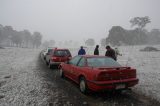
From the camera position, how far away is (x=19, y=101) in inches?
220

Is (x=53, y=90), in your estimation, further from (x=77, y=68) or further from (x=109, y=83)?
(x=109, y=83)

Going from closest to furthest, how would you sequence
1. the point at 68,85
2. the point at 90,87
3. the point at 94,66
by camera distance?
1. the point at 90,87
2. the point at 94,66
3. the point at 68,85

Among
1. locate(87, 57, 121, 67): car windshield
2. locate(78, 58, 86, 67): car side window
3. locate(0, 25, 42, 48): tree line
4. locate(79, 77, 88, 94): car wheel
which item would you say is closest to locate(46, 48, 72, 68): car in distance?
locate(78, 58, 86, 67): car side window

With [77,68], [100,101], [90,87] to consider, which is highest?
[77,68]

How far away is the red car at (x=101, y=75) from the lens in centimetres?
566

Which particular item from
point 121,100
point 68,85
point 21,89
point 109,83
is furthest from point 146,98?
point 21,89

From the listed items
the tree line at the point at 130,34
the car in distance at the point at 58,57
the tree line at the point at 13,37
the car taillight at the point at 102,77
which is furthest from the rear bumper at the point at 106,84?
the tree line at the point at 13,37

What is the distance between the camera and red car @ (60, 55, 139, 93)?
566cm

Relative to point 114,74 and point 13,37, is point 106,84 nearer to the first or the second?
point 114,74

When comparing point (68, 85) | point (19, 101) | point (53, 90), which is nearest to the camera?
point (19, 101)

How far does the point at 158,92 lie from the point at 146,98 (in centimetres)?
110

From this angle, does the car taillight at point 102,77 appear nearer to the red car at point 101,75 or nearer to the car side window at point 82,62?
the red car at point 101,75

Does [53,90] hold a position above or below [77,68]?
below

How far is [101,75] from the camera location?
5.64 metres
